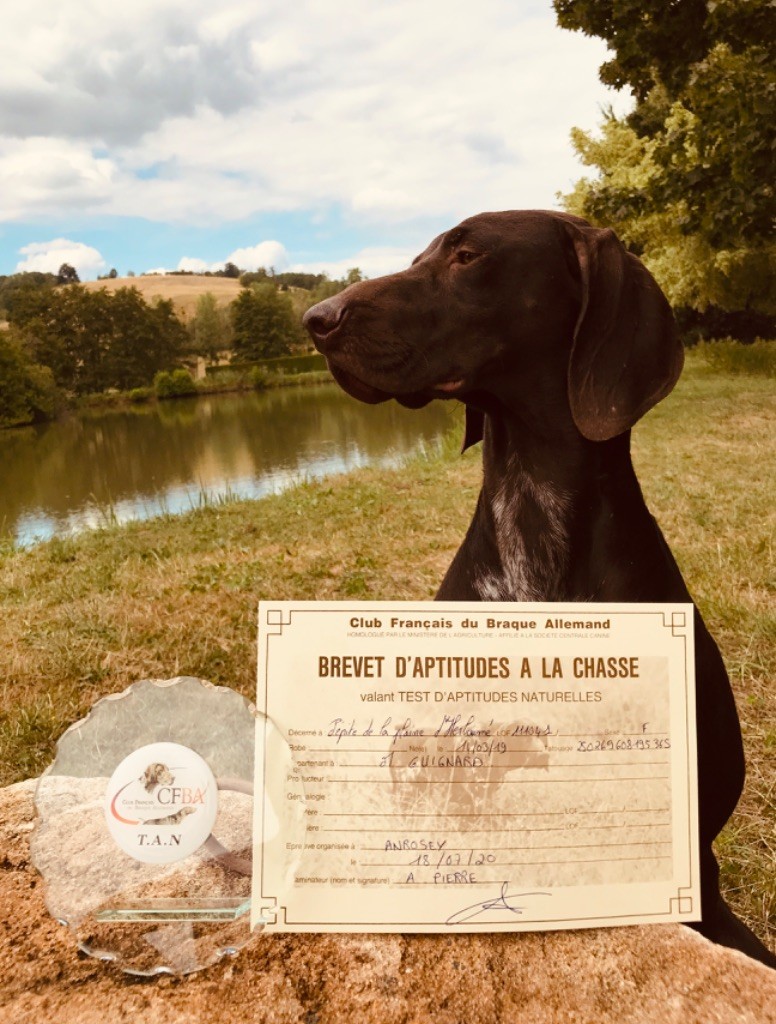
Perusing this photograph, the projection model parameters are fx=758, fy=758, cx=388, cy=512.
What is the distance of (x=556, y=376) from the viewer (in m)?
1.71

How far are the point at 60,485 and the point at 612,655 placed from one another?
18.4m

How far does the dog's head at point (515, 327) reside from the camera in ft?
5.18

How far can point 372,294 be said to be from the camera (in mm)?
1604

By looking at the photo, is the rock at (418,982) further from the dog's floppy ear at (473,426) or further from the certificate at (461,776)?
the dog's floppy ear at (473,426)

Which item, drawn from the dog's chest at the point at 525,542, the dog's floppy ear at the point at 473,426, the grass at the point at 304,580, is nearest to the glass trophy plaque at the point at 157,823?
the dog's chest at the point at 525,542

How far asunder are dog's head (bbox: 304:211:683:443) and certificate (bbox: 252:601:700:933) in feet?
1.75

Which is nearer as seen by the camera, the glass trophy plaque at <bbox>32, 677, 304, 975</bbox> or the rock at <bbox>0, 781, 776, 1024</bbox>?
the rock at <bbox>0, 781, 776, 1024</bbox>

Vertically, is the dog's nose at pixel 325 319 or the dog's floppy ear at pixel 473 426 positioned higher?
the dog's nose at pixel 325 319

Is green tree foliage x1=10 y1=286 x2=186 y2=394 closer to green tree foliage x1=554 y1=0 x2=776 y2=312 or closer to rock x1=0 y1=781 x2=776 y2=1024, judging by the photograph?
green tree foliage x1=554 y1=0 x2=776 y2=312

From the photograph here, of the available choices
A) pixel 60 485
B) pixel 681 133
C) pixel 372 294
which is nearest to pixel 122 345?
pixel 60 485

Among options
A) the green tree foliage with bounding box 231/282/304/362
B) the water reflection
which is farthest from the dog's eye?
the green tree foliage with bounding box 231/282/304/362

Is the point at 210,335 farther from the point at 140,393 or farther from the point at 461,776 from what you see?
the point at 461,776
